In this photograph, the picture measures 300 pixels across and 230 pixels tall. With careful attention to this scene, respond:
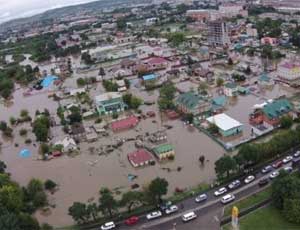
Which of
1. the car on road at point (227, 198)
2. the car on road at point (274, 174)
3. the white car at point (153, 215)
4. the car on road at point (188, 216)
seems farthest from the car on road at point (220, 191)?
the white car at point (153, 215)

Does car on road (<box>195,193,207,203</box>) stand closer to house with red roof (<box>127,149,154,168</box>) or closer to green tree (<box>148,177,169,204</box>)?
green tree (<box>148,177,169,204</box>)

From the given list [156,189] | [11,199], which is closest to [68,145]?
[11,199]

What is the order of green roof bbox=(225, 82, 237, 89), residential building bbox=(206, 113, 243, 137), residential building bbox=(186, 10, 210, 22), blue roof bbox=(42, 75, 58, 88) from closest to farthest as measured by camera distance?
residential building bbox=(206, 113, 243, 137) < green roof bbox=(225, 82, 237, 89) < blue roof bbox=(42, 75, 58, 88) < residential building bbox=(186, 10, 210, 22)

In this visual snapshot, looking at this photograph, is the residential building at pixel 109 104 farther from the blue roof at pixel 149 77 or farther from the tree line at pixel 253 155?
the tree line at pixel 253 155

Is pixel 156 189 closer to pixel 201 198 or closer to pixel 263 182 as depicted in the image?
pixel 201 198

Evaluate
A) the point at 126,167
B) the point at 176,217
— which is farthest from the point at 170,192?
the point at 126,167

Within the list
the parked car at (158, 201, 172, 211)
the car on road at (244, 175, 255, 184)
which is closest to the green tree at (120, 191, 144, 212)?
the parked car at (158, 201, 172, 211)
